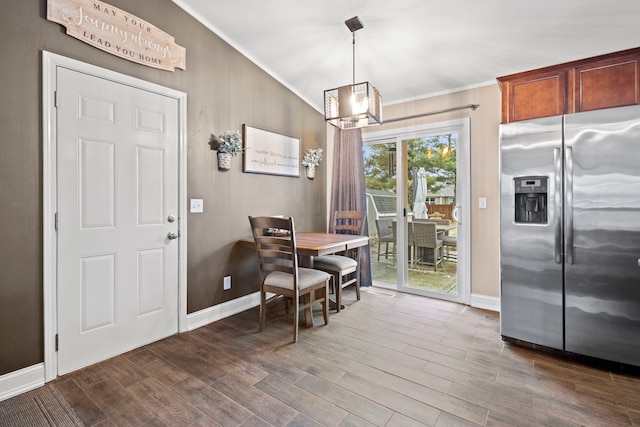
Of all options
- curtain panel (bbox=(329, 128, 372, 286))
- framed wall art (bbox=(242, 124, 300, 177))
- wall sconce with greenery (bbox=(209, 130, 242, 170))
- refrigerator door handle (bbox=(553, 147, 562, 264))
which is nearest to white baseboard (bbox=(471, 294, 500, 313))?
refrigerator door handle (bbox=(553, 147, 562, 264))

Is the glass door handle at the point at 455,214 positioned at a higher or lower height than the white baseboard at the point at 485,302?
higher

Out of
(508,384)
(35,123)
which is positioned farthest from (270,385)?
(35,123)

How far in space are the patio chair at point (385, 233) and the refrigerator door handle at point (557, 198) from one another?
2025mm

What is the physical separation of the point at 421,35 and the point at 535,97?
108 centimetres

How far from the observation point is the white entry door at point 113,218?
2111mm

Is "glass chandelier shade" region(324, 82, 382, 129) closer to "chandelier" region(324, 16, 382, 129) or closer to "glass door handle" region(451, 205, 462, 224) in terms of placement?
"chandelier" region(324, 16, 382, 129)

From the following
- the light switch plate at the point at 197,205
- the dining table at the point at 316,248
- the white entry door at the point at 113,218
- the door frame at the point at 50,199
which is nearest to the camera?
the door frame at the point at 50,199

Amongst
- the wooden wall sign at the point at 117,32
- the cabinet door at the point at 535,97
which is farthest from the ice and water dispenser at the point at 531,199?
the wooden wall sign at the point at 117,32

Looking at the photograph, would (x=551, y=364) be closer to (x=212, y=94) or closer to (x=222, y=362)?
(x=222, y=362)

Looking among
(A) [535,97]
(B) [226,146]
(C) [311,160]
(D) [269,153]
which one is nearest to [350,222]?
(C) [311,160]

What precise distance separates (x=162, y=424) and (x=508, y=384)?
2080mm

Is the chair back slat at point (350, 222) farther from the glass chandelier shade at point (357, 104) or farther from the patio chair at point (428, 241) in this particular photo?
the glass chandelier shade at point (357, 104)

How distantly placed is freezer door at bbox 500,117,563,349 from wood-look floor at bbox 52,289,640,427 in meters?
0.22

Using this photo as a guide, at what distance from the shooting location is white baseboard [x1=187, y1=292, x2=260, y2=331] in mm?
2865
